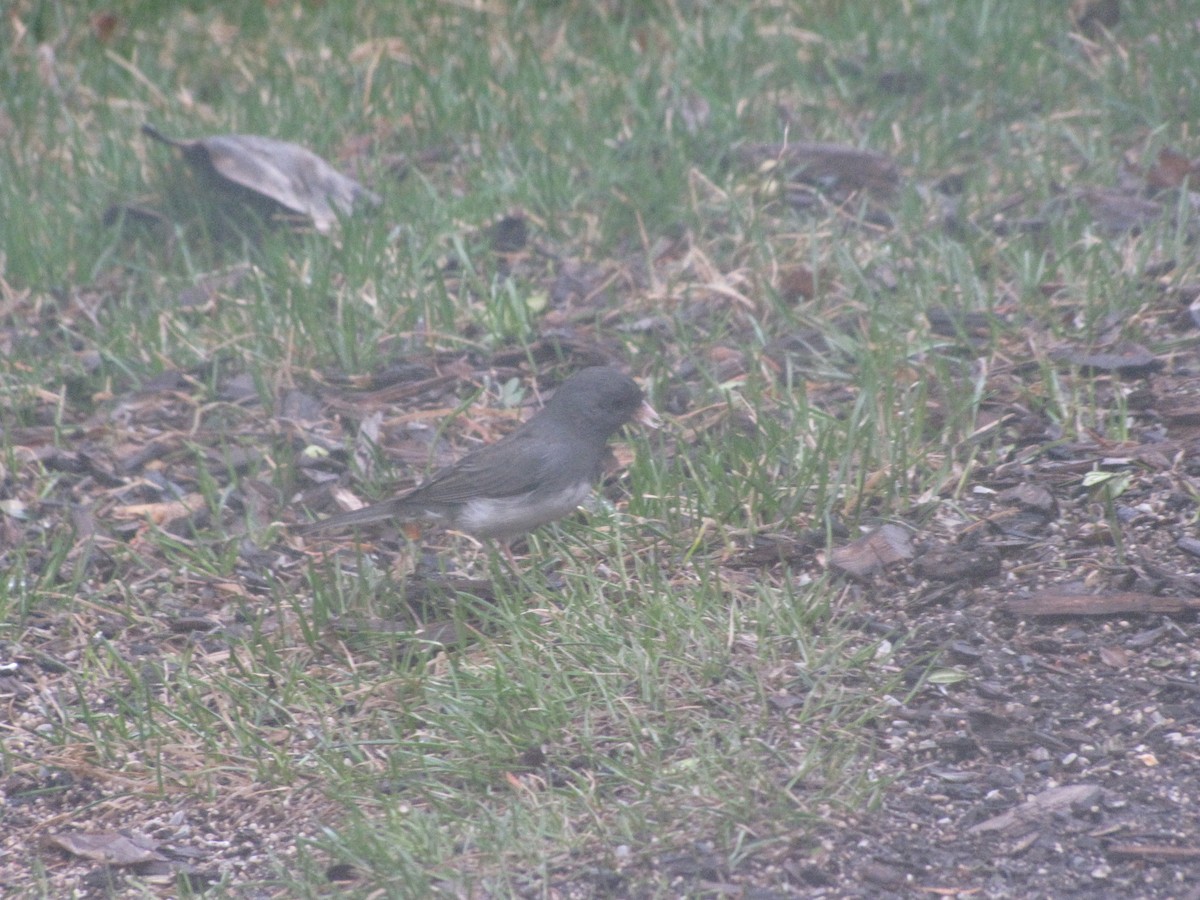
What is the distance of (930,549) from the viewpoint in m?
3.46

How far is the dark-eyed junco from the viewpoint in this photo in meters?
3.77

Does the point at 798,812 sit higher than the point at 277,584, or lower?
higher

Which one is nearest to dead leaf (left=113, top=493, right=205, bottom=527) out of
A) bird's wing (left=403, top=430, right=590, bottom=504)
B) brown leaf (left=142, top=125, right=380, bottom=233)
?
bird's wing (left=403, top=430, right=590, bottom=504)

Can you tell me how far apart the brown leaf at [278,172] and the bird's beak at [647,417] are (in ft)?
6.12

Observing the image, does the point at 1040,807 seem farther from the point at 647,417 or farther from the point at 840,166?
the point at 840,166

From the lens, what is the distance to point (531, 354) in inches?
184

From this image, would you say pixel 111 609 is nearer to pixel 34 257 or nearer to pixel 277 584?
pixel 277 584

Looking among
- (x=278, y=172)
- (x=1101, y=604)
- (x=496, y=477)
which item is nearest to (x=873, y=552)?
(x=1101, y=604)

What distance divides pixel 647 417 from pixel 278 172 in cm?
224

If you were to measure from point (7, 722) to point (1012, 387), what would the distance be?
2699 millimetres

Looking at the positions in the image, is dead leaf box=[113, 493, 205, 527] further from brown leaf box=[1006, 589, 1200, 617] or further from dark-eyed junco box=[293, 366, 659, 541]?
brown leaf box=[1006, 589, 1200, 617]

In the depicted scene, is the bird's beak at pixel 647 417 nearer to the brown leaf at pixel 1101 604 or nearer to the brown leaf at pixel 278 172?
the brown leaf at pixel 1101 604

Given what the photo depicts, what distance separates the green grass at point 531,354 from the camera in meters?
2.95

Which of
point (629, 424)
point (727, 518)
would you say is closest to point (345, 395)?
point (629, 424)
